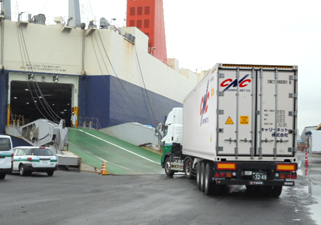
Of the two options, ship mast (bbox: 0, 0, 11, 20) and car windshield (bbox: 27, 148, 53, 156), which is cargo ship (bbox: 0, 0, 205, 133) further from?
car windshield (bbox: 27, 148, 53, 156)

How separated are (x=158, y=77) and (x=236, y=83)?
48414 mm

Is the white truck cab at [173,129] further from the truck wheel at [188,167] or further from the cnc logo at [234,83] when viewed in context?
the cnc logo at [234,83]

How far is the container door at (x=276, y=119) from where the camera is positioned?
13531 millimetres

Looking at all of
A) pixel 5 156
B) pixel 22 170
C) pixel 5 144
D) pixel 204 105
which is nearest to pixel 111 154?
pixel 22 170

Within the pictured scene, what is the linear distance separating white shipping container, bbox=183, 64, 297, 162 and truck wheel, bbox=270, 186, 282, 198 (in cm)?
141

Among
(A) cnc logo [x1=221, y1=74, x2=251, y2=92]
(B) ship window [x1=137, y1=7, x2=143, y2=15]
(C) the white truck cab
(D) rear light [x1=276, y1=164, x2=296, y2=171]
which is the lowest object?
(D) rear light [x1=276, y1=164, x2=296, y2=171]

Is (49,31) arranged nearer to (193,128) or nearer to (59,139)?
(59,139)

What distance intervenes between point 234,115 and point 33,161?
13168mm

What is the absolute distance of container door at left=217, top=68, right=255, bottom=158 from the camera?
1346 cm

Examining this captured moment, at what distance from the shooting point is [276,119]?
13.5 meters

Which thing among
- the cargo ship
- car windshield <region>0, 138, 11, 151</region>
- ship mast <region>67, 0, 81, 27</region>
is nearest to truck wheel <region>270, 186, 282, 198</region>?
car windshield <region>0, 138, 11, 151</region>

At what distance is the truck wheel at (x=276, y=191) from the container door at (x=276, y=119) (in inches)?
61.7

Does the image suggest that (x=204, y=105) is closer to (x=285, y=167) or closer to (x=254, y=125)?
(x=254, y=125)

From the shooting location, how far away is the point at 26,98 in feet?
198
